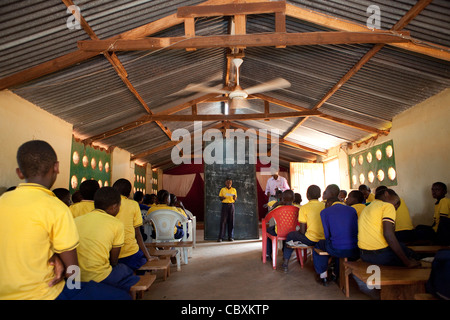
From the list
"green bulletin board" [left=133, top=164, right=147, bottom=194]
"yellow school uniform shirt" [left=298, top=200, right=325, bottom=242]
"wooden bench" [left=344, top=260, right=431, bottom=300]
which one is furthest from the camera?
"green bulletin board" [left=133, top=164, right=147, bottom=194]

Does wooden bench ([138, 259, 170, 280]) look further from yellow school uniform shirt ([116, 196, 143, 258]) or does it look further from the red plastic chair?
the red plastic chair

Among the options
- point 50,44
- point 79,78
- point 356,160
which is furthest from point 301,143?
point 50,44

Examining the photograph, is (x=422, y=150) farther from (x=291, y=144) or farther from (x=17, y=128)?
(x=17, y=128)

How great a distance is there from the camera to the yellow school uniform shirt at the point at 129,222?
298 centimetres

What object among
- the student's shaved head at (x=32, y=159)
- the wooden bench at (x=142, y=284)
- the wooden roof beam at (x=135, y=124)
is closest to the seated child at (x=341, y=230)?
the wooden bench at (x=142, y=284)

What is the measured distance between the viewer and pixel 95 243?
204 centimetres

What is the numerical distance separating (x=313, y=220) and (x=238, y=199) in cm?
409

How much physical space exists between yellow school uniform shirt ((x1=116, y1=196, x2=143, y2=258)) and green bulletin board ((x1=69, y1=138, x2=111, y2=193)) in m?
4.64

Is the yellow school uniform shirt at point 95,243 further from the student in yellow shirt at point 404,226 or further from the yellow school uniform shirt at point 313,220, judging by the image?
the student in yellow shirt at point 404,226

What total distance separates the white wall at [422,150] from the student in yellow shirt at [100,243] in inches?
213

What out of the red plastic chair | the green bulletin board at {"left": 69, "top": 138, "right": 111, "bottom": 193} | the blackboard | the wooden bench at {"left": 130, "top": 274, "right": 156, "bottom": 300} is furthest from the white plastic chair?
the green bulletin board at {"left": 69, "top": 138, "right": 111, "bottom": 193}

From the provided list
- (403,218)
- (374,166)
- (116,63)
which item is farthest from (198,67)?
(374,166)

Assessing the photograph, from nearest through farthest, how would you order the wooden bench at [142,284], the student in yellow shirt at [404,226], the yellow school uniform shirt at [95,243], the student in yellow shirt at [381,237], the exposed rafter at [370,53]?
the yellow school uniform shirt at [95,243], the wooden bench at [142,284], the student in yellow shirt at [381,237], the exposed rafter at [370,53], the student in yellow shirt at [404,226]

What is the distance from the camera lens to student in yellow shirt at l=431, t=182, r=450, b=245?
402 centimetres
